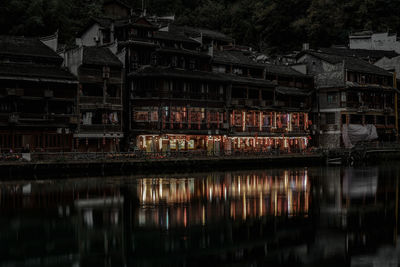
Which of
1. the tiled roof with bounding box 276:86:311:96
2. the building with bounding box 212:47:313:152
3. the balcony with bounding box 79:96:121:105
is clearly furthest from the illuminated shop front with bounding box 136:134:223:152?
the tiled roof with bounding box 276:86:311:96

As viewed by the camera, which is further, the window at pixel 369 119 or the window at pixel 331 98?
the window at pixel 369 119

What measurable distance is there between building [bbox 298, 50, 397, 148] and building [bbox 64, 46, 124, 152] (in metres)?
35.4

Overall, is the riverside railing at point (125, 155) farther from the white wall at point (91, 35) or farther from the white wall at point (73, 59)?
the white wall at point (91, 35)

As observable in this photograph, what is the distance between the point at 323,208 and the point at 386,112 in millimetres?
59549

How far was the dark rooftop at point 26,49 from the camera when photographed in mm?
58869

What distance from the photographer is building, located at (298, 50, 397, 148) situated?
81.2 meters

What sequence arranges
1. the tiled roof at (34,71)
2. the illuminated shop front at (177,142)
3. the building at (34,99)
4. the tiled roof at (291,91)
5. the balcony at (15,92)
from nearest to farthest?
1. the balcony at (15,92)
2. the building at (34,99)
3. the tiled roof at (34,71)
4. the illuminated shop front at (177,142)
5. the tiled roof at (291,91)

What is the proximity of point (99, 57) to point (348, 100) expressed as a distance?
4030 cm

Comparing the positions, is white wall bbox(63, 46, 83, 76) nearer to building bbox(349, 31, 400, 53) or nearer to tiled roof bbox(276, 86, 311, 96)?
tiled roof bbox(276, 86, 311, 96)

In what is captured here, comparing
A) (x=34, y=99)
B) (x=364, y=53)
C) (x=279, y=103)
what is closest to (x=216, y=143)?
(x=279, y=103)

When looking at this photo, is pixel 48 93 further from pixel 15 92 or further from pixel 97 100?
pixel 97 100

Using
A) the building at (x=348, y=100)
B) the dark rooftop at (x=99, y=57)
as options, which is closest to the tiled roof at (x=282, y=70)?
the building at (x=348, y=100)

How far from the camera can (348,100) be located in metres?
81.7

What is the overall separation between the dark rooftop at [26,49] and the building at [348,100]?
42.6m
